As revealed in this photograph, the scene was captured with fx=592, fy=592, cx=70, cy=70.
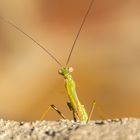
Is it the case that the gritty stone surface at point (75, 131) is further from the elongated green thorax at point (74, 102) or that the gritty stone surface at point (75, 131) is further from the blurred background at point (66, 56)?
the blurred background at point (66, 56)

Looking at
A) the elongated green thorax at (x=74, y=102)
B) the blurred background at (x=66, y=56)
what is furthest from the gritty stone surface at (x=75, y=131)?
the blurred background at (x=66, y=56)

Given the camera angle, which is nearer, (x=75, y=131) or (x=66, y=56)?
(x=75, y=131)

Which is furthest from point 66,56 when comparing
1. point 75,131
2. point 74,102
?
point 75,131

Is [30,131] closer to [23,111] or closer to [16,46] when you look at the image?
[23,111]

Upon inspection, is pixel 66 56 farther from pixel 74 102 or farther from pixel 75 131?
pixel 75 131

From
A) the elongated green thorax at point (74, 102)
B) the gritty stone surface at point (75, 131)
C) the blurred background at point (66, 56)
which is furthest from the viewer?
the blurred background at point (66, 56)

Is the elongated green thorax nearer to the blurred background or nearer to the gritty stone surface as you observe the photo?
the gritty stone surface
